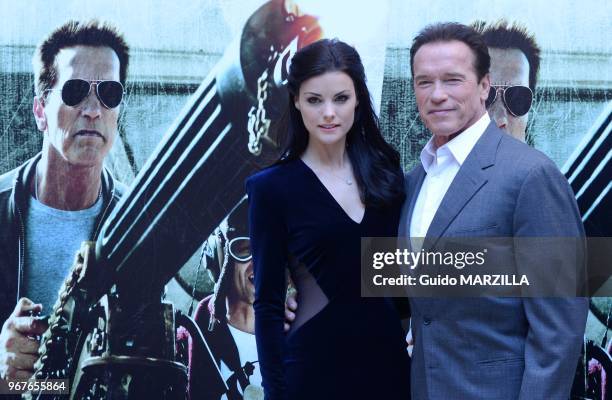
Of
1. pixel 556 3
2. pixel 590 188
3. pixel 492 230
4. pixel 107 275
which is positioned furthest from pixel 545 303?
pixel 107 275

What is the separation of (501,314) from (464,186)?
33 cm

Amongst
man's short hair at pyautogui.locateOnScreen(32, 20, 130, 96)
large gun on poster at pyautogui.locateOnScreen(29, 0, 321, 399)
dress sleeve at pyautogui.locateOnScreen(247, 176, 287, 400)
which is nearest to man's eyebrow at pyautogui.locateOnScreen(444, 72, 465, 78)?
dress sleeve at pyautogui.locateOnScreen(247, 176, 287, 400)

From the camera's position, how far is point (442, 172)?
90.2 inches

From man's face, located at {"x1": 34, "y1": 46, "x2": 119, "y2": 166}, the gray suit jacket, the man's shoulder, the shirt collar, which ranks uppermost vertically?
man's face, located at {"x1": 34, "y1": 46, "x2": 119, "y2": 166}

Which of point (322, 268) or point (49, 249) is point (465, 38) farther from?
point (49, 249)

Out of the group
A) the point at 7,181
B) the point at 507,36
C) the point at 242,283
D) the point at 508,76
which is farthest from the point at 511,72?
the point at 7,181

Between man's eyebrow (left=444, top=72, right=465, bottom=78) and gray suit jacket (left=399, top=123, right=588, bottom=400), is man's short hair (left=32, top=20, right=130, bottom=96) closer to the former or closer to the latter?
man's eyebrow (left=444, top=72, right=465, bottom=78)

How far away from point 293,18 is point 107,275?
130 cm

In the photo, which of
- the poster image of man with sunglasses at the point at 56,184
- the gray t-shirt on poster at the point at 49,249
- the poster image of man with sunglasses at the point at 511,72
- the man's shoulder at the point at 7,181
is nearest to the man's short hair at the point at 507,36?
the poster image of man with sunglasses at the point at 511,72

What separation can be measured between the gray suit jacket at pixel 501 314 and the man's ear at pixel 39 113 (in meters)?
1.90

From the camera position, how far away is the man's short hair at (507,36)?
3336 mm

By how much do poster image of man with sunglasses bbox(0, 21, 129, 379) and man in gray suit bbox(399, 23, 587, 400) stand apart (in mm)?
1535

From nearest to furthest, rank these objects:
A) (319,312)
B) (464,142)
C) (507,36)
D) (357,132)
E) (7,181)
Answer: (464,142) < (319,312) < (357,132) < (507,36) < (7,181)

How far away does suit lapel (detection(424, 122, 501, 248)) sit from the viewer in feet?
6.95
